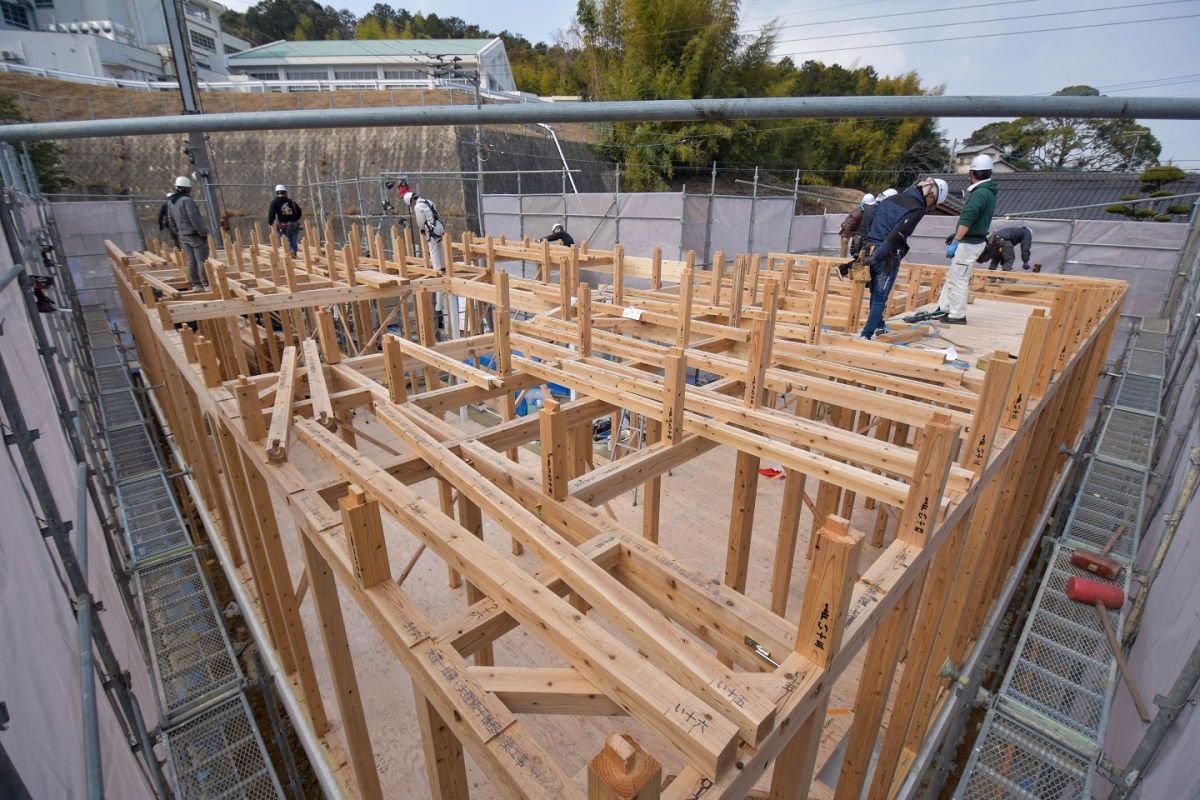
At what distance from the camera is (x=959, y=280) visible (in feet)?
22.2

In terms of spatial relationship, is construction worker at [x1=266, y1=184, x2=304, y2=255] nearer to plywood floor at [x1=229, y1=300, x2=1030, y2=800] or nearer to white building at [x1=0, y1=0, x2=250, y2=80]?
plywood floor at [x1=229, y1=300, x2=1030, y2=800]

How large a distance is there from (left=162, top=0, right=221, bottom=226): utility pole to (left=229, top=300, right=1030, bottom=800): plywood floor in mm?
5764

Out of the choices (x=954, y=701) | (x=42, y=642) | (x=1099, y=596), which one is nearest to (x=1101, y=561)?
(x=1099, y=596)

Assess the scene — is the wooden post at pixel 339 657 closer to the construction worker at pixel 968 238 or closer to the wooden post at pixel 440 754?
the wooden post at pixel 440 754

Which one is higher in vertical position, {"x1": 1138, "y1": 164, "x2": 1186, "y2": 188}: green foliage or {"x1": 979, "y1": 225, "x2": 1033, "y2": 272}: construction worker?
{"x1": 1138, "y1": 164, "x2": 1186, "y2": 188}: green foliage

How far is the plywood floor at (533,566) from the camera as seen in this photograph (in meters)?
4.92

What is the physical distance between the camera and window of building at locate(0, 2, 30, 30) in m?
35.3

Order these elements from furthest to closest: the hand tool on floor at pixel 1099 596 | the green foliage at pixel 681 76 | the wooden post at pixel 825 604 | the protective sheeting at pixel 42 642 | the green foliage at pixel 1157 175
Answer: the green foliage at pixel 681 76, the green foliage at pixel 1157 175, the hand tool on floor at pixel 1099 596, the protective sheeting at pixel 42 642, the wooden post at pixel 825 604

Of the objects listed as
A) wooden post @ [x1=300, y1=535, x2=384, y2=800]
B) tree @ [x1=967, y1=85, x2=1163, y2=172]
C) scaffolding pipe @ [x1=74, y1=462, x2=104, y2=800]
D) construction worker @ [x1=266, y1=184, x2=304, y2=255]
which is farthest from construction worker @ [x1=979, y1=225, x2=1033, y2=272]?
tree @ [x1=967, y1=85, x2=1163, y2=172]

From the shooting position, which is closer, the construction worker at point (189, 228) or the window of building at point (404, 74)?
the construction worker at point (189, 228)

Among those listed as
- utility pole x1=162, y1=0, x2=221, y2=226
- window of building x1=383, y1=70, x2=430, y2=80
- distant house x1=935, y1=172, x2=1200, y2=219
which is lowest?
distant house x1=935, y1=172, x2=1200, y2=219

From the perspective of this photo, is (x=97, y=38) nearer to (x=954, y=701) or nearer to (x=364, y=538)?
(x=364, y=538)

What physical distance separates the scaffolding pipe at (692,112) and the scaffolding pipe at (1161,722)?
151 inches

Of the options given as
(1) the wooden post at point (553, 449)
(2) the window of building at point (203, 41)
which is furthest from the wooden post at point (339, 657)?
(2) the window of building at point (203, 41)
